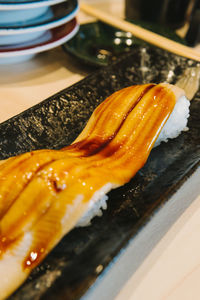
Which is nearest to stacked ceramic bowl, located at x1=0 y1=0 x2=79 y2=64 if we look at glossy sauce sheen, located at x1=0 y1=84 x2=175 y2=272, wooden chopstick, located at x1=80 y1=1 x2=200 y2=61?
wooden chopstick, located at x1=80 y1=1 x2=200 y2=61

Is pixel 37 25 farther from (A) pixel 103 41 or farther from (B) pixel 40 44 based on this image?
(A) pixel 103 41

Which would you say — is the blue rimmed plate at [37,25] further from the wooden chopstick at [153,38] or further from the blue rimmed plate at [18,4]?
the wooden chopstick at [153,38]

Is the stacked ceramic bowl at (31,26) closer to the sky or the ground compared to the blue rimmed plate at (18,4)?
closer to the ground

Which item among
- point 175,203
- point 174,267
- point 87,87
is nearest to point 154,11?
point 87,87

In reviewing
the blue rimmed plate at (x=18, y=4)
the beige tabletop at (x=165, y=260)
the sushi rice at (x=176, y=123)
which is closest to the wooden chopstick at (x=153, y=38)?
the sushi rice at (x=176, y=123)

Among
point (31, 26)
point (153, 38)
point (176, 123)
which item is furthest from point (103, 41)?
point (176, 123)

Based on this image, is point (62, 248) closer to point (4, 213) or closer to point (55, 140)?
point (4, 213)
